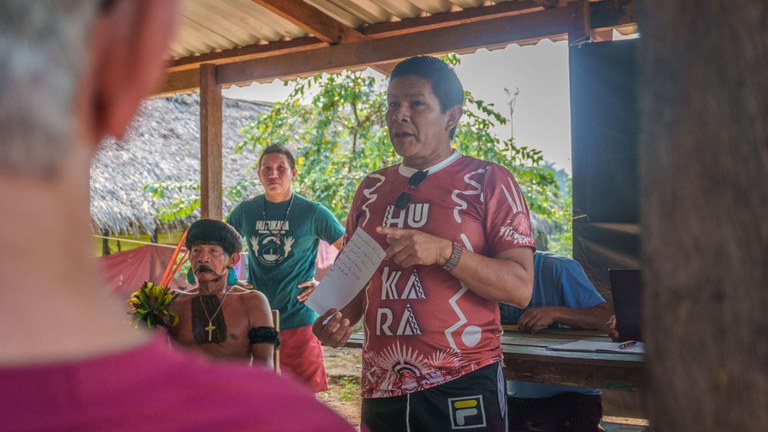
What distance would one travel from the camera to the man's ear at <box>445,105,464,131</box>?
258cm

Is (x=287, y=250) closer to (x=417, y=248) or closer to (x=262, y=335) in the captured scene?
(x=262, y=335)

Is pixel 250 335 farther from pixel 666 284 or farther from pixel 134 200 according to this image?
pixel 134 200

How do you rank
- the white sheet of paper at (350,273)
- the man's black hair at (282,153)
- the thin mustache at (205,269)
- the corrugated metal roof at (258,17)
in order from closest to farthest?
1. the white sheet of paper at (350,273)
2. the thin mustache at (205,269)
3. the corrugated metal roof at (258,17)
4. the man's black hair at (282,153)

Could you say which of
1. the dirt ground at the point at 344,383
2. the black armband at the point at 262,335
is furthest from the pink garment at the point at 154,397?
the dirt ground at the point at 344,383

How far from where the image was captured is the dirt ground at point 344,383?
7.50m

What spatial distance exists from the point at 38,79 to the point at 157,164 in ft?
46.9

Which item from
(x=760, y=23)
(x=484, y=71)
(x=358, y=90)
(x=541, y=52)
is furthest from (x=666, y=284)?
(x=541, y=52)

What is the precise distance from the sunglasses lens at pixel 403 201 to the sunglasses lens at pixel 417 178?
4 centimetres

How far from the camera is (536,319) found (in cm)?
362

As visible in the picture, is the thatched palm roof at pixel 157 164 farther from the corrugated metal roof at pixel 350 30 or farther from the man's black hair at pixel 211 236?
the man's black hair at pixel 211 236

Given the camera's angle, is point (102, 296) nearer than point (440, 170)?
Yes

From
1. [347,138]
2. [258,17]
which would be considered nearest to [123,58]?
[258,17]

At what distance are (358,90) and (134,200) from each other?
5.09m

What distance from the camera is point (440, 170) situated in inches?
95.5
